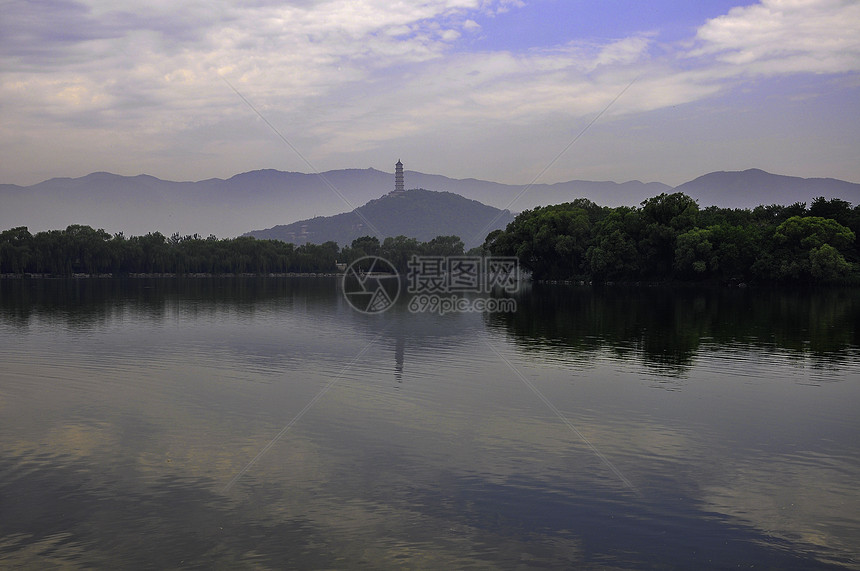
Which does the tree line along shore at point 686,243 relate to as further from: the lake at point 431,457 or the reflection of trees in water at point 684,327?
the lake at point 431,457

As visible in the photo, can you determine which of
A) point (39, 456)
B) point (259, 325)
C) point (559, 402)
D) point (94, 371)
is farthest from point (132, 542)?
point (259, 325)

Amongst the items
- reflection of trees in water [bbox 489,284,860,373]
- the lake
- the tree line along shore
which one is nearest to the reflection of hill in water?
reflection of trees in water [bbox 489,284,860,373]

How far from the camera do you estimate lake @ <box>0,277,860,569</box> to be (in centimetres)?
1153

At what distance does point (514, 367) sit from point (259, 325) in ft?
83.9

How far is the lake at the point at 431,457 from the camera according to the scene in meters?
11.5

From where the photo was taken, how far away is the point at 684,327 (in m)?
45.9

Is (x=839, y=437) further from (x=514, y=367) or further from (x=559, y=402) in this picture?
(x=514, y=367)

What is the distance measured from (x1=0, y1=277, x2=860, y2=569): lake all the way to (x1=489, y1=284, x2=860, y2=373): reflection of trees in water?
0.86 metres

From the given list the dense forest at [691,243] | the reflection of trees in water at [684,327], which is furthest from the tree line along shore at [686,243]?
the reflection of trees in water at [684,327]

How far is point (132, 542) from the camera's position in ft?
37.9

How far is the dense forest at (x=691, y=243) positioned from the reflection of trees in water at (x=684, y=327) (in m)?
28.1

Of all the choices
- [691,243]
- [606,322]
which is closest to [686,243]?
[691,243]

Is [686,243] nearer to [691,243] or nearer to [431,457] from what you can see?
[691,243]

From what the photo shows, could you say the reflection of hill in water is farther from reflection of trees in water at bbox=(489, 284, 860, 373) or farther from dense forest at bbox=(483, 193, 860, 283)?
dense forest at bbox=(483, 193, 860, 283)
